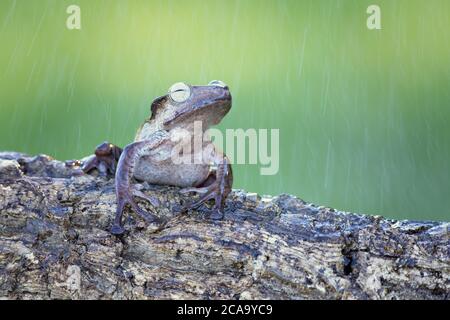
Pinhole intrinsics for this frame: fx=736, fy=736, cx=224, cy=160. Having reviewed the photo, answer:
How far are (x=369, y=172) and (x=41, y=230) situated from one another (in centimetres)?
590

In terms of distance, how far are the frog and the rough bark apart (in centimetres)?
49

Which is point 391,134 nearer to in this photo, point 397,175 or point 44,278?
point 397,175

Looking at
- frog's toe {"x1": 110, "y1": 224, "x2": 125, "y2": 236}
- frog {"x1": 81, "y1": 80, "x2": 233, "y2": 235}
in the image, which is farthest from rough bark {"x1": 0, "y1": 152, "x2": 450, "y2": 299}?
frog {"x1": 81, "y1": 80, "x2": 233, "y2": 235}

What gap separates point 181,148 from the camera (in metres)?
5.64

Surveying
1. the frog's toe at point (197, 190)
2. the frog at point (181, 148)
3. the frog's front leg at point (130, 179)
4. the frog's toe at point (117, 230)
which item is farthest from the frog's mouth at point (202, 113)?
the frog's toe at point (117, 230)

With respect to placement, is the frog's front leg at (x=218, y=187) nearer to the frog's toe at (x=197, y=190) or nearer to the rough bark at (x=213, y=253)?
the frog's toe at (x=197, y=190)

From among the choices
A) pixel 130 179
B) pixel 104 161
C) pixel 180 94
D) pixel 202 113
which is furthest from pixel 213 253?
pixel 104 161

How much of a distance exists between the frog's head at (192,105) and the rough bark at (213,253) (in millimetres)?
862

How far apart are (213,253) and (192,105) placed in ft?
4.32

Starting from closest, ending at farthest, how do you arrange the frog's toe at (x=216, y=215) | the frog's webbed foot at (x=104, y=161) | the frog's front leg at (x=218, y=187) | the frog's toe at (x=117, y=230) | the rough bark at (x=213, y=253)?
the rough bark at (x=213, y=253), the frog's toe at (x=117, y=230), the frog's toe at (x=216, y=215), the frog's front leg at (x=218, y=187), the frog's webbed foot at (x=104, y=161)

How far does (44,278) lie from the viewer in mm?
4492

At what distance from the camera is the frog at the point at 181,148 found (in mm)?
5355

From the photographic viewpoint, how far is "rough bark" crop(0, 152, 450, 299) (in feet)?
14.3

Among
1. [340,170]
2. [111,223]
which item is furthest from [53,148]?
[111,223]
